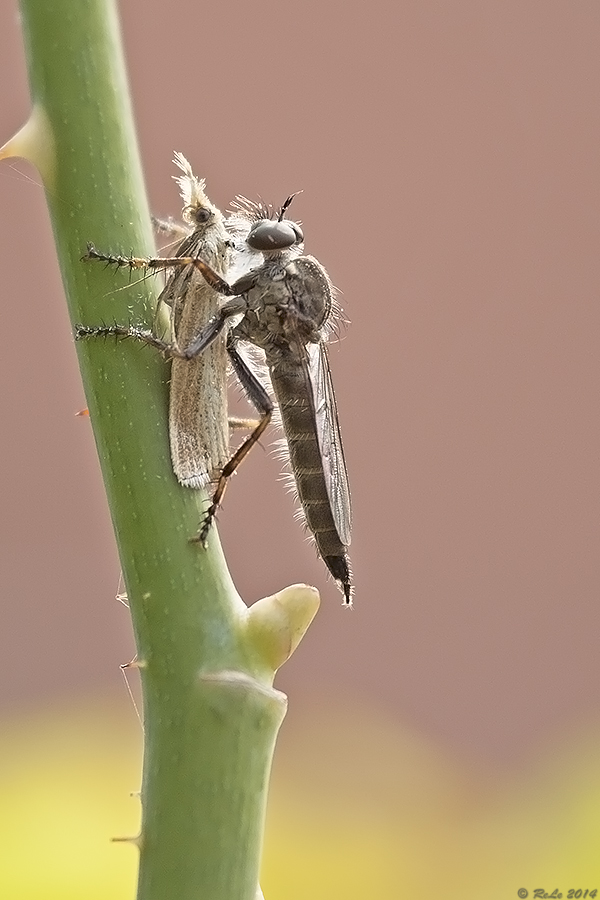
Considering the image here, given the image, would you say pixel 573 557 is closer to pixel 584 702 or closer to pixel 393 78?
pixel 584 702

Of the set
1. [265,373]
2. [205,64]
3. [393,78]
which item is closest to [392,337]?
[393,78]

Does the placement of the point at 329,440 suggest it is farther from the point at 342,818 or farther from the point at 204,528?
the point at 342,818

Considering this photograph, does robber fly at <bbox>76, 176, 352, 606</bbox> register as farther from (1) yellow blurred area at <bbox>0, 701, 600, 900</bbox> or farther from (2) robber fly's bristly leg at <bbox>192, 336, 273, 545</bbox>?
(1) yellow blurred area at <bbox>0, 701, 600, 900</bbox>

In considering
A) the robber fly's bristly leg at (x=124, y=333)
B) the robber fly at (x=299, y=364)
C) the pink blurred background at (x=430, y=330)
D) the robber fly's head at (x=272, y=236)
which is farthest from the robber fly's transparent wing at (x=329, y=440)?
the pink blurred background at (x=430, y=330)

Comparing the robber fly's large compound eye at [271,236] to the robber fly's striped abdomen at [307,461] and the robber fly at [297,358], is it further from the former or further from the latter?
the robber fly's striped abdomen at [307,461]

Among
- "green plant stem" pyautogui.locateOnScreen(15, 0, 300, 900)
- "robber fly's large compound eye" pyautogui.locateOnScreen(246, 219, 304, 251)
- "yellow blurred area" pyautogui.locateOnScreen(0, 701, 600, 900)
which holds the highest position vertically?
"robber fly's large compound eye" pyautogui.locateOnScreen(246, 219, 304, 251)

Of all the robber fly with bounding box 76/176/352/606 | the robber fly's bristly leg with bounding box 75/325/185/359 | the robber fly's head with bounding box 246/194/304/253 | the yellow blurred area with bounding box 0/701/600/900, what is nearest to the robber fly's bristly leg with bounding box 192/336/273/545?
the robber fly with bounding box 76/176/352/606
